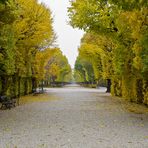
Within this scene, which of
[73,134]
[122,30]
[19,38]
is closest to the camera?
[73,134]

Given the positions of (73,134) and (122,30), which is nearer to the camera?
(73,134)

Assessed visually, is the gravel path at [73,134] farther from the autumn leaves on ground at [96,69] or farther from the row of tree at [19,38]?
the row of tree at [19,38]

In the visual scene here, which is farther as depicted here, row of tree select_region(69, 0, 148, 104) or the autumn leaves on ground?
row of tree select_region(69, 0, 148, 104)

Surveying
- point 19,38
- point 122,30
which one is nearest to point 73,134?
point 122,30

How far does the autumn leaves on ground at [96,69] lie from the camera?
11.0 m

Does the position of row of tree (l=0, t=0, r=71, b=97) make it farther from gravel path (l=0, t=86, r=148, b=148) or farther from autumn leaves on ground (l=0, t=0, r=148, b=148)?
gravel path (l=0, t=86, r=148, b=148)

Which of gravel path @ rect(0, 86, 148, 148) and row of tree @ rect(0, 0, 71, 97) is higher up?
row of tree @ rect(0, 0, 71, 97)

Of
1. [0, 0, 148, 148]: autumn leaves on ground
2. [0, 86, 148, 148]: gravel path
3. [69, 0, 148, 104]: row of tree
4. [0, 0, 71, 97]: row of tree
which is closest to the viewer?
[0, 86, 148, 148]: gravel path

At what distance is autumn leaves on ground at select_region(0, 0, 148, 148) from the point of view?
1105cm

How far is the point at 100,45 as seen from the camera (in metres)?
40.7

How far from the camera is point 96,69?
159 feet

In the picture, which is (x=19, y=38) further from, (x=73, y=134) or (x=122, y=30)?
(x=73, y=134)

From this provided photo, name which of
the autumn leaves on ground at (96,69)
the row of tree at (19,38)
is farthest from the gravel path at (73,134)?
the row of tree at (19,38)

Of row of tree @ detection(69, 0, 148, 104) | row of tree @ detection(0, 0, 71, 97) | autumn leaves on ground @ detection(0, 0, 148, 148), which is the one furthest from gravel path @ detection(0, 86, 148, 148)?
row of tree @ detection(69, 0, 148, 104)
